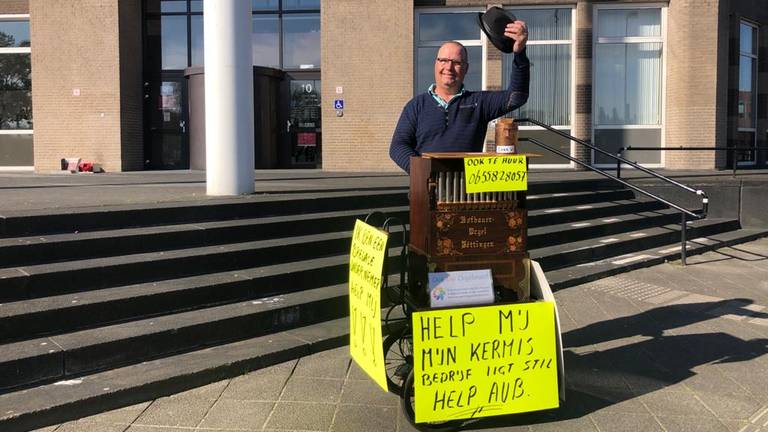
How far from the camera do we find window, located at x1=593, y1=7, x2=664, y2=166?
49.7 feet

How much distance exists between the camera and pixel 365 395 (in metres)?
3.97

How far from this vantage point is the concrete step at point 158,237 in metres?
4.84

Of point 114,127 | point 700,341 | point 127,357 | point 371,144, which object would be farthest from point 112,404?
point 114,127

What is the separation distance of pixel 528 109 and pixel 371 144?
3.77 m

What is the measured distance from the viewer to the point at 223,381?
13.7 feet

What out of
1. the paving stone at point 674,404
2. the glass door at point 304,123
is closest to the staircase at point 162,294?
the paving stone at point 674,404

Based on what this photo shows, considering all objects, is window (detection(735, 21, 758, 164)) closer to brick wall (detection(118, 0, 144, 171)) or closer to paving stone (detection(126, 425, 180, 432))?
brick wall (detection(118, 0, 144, 171))

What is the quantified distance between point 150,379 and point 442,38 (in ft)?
41.3

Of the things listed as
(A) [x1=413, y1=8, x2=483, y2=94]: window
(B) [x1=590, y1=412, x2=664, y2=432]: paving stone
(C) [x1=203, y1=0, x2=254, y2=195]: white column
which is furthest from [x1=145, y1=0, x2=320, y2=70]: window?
(B) [x1=590, y1=412, x2=664, y2=432]: paving stone

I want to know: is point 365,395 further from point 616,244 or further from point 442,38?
point 442,38

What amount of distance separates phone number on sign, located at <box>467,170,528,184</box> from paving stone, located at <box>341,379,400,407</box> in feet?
4.70

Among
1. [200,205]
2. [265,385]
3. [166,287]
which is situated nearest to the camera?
[265,385]

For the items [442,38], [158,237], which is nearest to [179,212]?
[158,237]

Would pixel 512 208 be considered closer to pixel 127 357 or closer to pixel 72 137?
pixel 127 357
